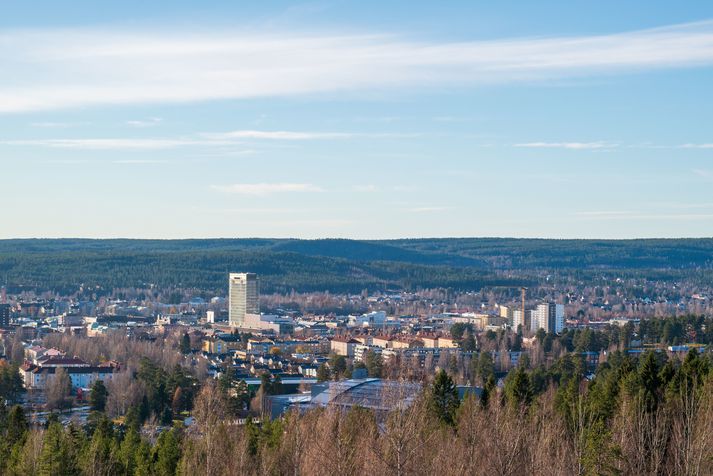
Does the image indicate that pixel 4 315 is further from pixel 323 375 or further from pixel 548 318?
pixel 323 375

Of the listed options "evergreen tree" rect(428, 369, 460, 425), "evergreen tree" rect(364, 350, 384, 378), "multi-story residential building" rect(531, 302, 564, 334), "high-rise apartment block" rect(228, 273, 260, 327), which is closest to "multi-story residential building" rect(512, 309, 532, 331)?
Result: "multi-story residential building" rect(531, 302, 564, 334)

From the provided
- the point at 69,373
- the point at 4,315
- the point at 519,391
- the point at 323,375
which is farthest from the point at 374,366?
the point at 4,315

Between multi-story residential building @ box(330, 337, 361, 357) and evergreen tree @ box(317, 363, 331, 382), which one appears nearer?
evergreen tree @ box(317, 363, 331, 382)

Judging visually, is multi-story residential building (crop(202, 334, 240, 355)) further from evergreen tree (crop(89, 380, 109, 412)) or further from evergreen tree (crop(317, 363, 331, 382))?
evergreen tree (crop(89, 380, 109, 412))

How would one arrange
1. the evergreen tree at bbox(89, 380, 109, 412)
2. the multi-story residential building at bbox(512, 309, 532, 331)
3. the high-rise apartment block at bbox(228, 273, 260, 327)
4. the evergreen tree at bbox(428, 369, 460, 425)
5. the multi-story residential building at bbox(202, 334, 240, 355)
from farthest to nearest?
1. the high-rise apartment block at bbox(228, 273, 260, 327)
2. the multi-story residential building at bbox(512, 309, 532, 331)
3. the multi-story residential building at bbox(202, 334, 240, 355)
4. the evergreen tree at bbox(89, 380, 109, 412)
5. the evergreen tree at bbox(428, 369, 460, 425)

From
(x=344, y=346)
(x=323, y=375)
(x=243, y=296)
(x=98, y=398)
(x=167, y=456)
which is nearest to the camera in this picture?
(x=167, y=456)

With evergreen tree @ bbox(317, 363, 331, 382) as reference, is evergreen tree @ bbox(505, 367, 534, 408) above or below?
above

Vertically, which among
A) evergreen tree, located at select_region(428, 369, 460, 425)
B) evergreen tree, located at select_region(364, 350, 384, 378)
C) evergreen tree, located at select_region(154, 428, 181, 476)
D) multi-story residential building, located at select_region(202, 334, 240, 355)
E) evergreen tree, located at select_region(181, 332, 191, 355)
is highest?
evergreen tree, located at select_region(428, 369, 460, 425)

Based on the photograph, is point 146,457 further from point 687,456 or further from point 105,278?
point 105,278

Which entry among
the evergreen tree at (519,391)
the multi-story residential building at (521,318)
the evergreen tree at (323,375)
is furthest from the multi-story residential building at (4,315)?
the evergreen tree at (519,391)
